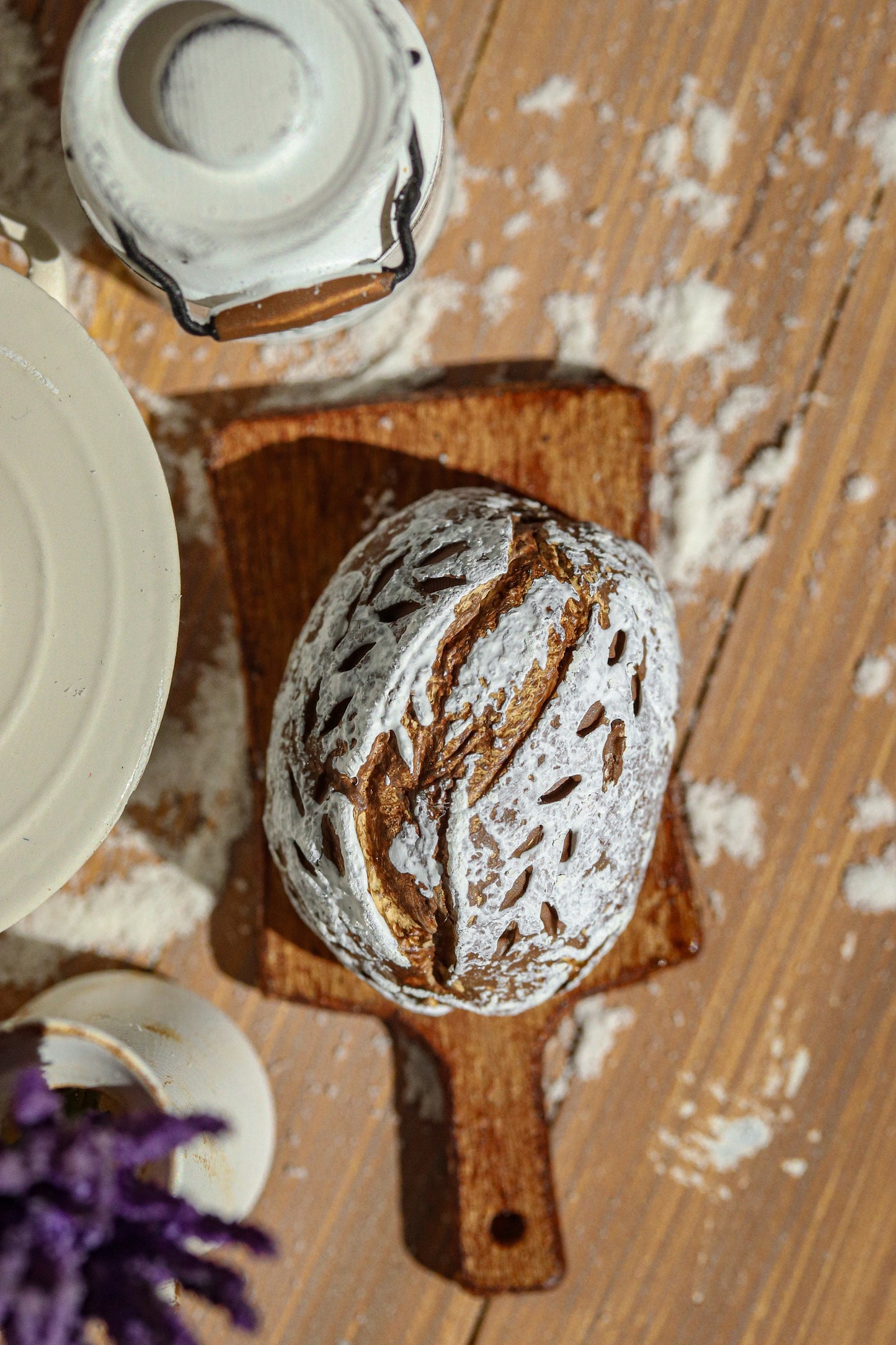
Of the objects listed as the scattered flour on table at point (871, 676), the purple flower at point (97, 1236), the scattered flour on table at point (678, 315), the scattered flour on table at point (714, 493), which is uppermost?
the scattered flour on table at point (678, 315)

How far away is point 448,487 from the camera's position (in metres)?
0.62

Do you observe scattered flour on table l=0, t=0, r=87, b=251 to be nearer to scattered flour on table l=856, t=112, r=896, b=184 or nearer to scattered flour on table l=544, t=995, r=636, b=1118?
scattered flour on table l=856, t=112, r=896, b=184

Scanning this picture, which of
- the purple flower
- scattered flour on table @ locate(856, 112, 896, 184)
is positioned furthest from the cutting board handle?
scattered flour on table @ locate(856, 112, 896, 184)

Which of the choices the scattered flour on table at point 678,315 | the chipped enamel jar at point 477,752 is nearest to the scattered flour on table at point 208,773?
the chipped enamel jar at point 477,752

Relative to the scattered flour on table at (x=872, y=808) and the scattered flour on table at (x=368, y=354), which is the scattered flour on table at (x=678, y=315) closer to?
the scattered flour on table at (x=368, y=354)

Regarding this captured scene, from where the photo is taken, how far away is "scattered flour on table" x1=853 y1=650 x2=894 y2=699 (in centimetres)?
69

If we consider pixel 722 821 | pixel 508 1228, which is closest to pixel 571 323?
pixel 722 821

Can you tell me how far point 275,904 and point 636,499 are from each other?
37 cm

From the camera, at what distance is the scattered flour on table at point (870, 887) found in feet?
2.29

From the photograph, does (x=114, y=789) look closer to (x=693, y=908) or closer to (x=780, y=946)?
(x=693, y=908)

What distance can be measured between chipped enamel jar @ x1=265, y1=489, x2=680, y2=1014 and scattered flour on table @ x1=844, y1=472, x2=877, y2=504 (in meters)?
0.25

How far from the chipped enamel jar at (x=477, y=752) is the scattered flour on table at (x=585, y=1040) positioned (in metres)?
0.18

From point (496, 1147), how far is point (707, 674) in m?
0.37

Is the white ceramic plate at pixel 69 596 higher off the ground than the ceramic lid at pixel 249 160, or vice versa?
the ceramic lid at pixel 249 160
